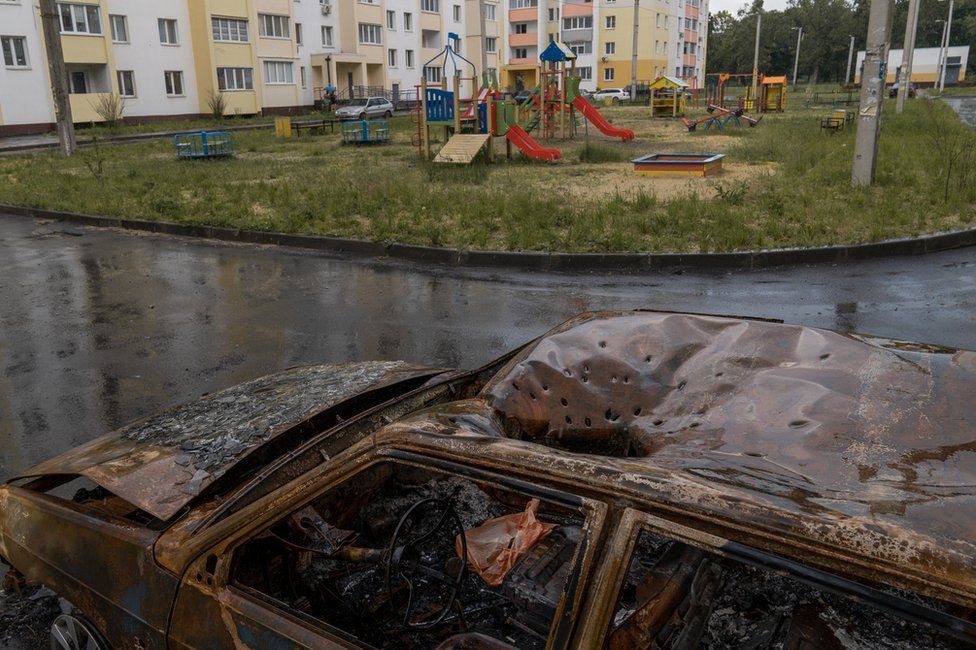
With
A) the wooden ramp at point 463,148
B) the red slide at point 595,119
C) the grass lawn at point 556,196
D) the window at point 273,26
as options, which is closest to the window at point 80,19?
the window at point 273,26

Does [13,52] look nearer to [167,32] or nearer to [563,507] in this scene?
[167,32]

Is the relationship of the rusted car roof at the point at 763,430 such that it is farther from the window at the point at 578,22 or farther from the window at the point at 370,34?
the window at the point at 578,22

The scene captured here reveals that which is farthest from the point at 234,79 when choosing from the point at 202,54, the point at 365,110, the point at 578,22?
the point at 578,22

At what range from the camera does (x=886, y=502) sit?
175cm

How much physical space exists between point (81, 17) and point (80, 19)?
0.37 feet

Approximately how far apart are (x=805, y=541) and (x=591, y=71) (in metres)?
83.8

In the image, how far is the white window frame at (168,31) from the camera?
43781 mm

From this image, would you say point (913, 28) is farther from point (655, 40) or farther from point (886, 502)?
point (655, 40)

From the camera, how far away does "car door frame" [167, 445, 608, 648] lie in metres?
2.03

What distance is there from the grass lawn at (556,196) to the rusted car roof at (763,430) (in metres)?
7.45

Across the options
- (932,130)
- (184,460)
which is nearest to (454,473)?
(184,460)

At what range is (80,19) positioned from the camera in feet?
130

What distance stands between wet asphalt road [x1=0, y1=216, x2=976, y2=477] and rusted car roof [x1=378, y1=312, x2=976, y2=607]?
11.4 feet

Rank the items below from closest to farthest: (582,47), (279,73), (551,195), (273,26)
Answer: (551,195), (273,26), (279,73), (582,47)
